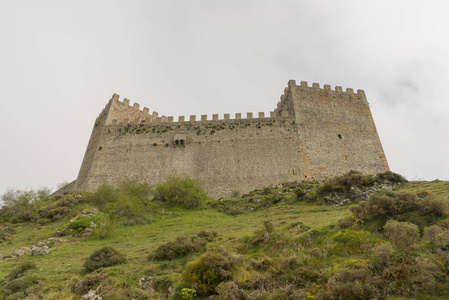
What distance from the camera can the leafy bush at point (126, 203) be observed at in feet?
66.2

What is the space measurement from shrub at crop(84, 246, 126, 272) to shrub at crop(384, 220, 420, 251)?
898cm

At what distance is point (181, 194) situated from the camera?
24.2 m

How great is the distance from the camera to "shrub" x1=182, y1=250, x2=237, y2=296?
7770 millimetres

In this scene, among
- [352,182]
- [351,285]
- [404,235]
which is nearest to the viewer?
[351,285]

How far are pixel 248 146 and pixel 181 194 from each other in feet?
32.6

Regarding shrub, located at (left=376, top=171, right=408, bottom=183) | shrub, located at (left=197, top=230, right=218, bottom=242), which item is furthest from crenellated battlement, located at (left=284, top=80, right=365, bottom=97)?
shrub, located at (left=197, top=230, right=218, bottom=242)

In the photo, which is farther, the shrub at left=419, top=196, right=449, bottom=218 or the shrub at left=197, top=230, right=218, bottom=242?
the shrub at left=197, top=230, right=218, bottom=242

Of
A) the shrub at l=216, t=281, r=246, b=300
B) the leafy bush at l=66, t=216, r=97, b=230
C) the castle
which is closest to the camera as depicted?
the shrub at l=216, t=281, r=246, b=300

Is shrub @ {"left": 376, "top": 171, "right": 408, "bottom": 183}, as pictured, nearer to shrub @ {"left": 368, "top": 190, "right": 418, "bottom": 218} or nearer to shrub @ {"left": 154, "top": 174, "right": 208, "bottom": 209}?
shrub @ {"left": 368, "top": 190, "right": 418, "bottom": 218}

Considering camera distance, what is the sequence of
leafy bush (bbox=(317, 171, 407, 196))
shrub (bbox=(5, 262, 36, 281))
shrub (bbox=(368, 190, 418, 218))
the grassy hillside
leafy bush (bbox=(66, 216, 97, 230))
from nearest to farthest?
the grassy hillside, shrub (bbox=(368, 190, 418, 218)), shrub (bbox=(5, 262, 36, 281)), leafy bush (bbox=(66, 216, 97, 230)), leafy bush (bbox=(317, 171, 407, 196))

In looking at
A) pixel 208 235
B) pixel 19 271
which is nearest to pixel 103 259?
pixel 19 271

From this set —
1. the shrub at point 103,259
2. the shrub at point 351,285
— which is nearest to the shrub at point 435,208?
the shrub at point 351,285

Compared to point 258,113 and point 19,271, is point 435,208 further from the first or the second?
point 258,113

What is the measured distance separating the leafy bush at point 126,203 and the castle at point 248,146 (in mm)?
5490
